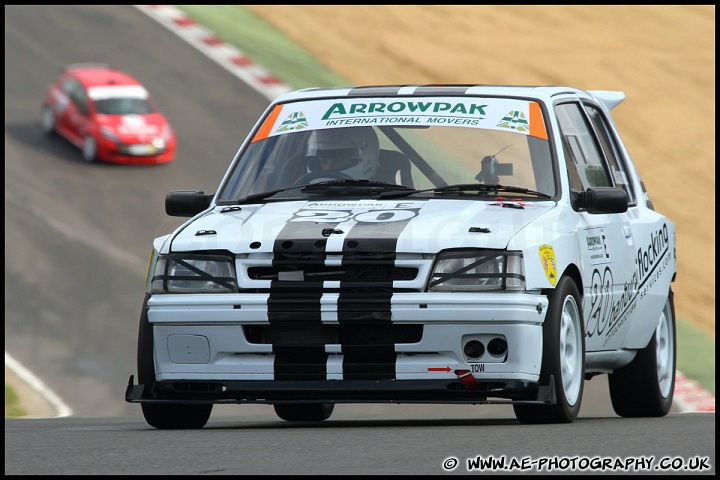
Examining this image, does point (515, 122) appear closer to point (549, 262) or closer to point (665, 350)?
point (549, 262)

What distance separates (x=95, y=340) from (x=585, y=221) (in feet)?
32.6

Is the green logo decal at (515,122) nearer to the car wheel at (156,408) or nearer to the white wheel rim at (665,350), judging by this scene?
the white wheel rim at (665,350)

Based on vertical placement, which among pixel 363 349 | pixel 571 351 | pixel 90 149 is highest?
pixel 363 349

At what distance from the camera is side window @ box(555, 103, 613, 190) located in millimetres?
9070

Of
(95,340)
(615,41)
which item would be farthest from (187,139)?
(615,41)

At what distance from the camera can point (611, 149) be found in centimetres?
1004

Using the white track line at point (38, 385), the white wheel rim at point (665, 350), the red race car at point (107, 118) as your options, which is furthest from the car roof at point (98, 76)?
the white wheel rim at point (665, 350)

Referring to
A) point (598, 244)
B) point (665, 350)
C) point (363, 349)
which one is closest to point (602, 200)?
point (598, 244)

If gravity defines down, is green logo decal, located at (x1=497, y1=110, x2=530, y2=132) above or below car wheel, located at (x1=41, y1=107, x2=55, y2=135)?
above

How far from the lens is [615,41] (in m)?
34.0

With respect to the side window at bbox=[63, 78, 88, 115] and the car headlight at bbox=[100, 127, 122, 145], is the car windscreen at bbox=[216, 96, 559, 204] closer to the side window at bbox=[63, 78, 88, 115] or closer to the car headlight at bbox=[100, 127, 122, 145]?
the car headlight at bbox=[100, 127, 122, 145]

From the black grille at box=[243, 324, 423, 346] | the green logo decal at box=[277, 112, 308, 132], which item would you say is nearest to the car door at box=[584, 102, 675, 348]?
the green logo decal at box=[277, 112, 308, 132]

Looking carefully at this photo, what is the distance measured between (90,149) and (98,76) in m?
2.28

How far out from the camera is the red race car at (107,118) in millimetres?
25141
